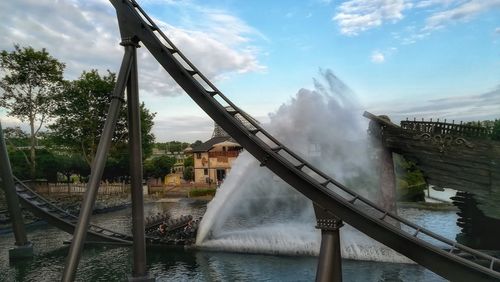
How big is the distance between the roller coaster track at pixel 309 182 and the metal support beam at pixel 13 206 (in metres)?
9.28

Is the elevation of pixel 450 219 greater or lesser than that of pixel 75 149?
lesser

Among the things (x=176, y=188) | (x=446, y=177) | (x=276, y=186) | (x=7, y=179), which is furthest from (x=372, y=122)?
(x=176, y=188)

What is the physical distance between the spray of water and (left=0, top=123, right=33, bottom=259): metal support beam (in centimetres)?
820

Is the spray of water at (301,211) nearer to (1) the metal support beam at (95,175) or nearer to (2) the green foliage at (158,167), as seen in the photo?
(1) the metal support beam at (95,175)

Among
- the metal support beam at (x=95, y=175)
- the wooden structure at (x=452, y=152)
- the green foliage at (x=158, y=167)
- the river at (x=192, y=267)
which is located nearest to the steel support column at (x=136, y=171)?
the metal support beam at (x=95, y=175)

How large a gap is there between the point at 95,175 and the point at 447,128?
1800 centimetres

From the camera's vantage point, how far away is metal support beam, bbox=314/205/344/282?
8.73 meters

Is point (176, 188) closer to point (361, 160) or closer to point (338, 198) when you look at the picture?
point (361, 160)

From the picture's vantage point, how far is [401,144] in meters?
21.1

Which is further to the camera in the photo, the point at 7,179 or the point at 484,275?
the point at 7,179

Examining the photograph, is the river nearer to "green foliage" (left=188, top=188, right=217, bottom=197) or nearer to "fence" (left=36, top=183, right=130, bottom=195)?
"fence" (left=36, top=183, right=130, bottom=195)

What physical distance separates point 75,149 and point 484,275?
41709 mm

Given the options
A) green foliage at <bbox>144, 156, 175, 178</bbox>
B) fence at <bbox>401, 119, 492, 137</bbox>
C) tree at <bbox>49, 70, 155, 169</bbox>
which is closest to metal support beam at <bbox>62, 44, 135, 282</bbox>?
fence at <bbox>401, 119, 492, 137</bbox>

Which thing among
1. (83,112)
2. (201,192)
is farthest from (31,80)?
(201,192)
